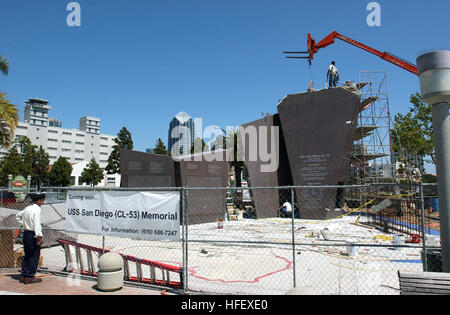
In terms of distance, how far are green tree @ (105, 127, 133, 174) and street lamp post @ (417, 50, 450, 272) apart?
44.7 meters

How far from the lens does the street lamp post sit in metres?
5.29

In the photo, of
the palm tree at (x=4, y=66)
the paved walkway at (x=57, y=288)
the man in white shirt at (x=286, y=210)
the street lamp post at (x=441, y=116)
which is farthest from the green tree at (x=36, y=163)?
the street lamp post at (x=441, y=116)

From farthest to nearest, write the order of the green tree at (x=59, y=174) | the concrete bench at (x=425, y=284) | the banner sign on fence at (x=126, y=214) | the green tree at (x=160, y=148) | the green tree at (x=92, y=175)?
the green tree at (x=92, y=175) → the green tree at (x=59, y=174) → the green tree at (x=160, y=148) → the banner sign on fence at (x=126, y=214) → the concrete bench at (x=425, y=284)

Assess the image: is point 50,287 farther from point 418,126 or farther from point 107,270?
point 418,126

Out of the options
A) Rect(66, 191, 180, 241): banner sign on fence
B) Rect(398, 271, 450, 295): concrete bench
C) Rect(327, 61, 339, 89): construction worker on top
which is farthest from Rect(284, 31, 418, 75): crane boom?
Rect(398, 271, 450, 295): concrete bench

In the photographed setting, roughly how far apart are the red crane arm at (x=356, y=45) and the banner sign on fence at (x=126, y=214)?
25.2 m

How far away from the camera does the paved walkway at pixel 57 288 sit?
21.0ft

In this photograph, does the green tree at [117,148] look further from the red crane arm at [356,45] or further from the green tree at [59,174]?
the red crane arm at [356,45]

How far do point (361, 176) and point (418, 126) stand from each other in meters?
18.2

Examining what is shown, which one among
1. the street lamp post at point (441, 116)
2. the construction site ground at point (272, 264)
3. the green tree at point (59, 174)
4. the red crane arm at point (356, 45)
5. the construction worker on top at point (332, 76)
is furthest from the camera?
the green tree at point (59, 174)

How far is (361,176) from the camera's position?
27641 millimetres

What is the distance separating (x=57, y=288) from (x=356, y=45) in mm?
31405

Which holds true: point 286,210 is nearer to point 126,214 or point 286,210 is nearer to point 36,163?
point 126,214
